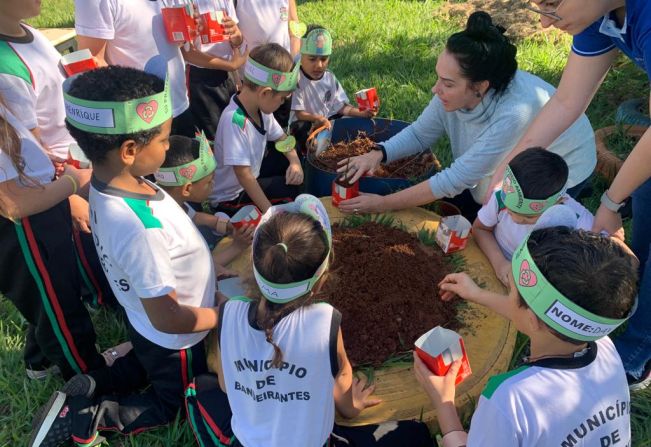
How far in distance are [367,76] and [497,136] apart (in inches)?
129

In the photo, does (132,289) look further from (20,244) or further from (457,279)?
(457,279)

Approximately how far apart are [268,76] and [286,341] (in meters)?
1.79

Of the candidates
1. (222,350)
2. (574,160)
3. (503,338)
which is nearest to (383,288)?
(503,338)

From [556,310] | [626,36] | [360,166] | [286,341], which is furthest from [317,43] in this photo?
[556,310]

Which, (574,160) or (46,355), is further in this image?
(574,160)

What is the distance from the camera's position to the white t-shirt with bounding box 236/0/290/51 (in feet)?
12.1

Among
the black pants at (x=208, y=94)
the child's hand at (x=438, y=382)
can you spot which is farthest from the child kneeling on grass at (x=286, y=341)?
the black pants at (x=208, y=94)

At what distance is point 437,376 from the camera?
5.86 feet

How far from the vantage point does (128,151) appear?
5.74 ft

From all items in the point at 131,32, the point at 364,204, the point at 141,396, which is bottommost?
the point at 141,396

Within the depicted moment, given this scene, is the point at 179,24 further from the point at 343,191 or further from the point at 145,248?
the point at 145,248

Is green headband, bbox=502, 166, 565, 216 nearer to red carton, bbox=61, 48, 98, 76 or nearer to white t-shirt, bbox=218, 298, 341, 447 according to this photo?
white t-shirt, bbox=218, 298, 341, 447

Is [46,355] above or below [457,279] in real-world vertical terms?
below

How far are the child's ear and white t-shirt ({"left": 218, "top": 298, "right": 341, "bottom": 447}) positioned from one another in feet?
2.07
